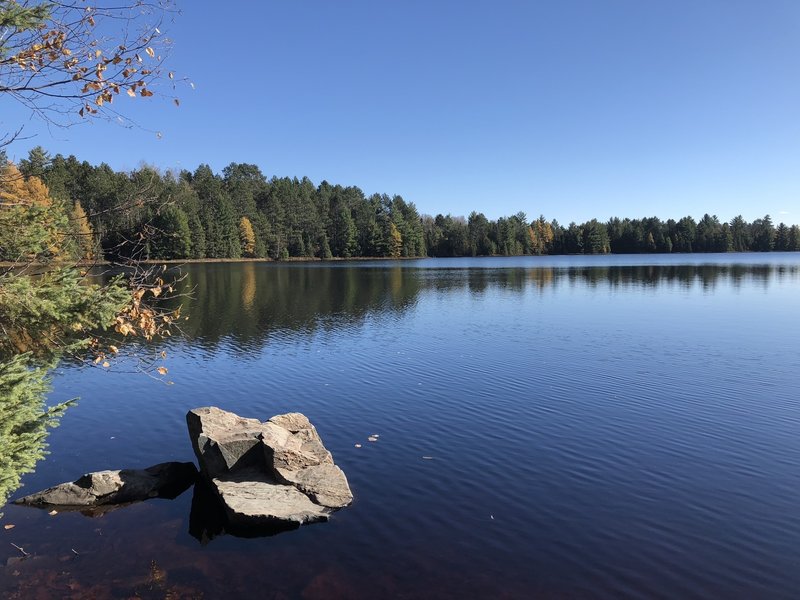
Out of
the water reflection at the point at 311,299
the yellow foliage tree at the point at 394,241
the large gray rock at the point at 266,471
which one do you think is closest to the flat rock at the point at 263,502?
the large gray rock at the point at 266,471

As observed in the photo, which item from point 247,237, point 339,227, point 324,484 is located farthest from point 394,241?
point 324,484

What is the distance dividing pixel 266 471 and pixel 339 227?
138 meters

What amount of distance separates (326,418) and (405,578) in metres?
8.39

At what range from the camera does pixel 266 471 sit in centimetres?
1186

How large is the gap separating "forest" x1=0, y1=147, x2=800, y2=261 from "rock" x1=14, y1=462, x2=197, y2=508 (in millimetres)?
67728

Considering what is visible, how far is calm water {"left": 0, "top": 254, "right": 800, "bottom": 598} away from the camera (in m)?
8.75

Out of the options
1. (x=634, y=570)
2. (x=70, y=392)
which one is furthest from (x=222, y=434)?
(x=70, y=392)

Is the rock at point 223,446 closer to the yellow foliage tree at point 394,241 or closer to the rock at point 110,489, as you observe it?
the rock at point 110,489

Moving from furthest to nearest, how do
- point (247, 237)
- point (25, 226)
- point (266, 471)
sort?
point (247, 237) → point (266, 471) → point (25, 226)

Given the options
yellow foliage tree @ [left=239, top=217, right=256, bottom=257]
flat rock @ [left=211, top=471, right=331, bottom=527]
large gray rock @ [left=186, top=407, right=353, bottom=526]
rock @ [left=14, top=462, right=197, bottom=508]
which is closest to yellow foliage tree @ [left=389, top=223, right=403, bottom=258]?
yellow foliage tree @ [left=239, top=217, right=256, bottom=257]

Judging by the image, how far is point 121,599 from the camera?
8141 millimetres

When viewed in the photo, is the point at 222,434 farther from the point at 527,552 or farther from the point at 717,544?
the point at 717,544

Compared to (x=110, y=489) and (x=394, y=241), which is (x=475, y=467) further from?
(x=394, y=241)

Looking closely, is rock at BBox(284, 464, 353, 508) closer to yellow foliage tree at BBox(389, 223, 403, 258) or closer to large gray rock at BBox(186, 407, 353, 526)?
large gray rock at BBox(186, 407, 353, 526)
